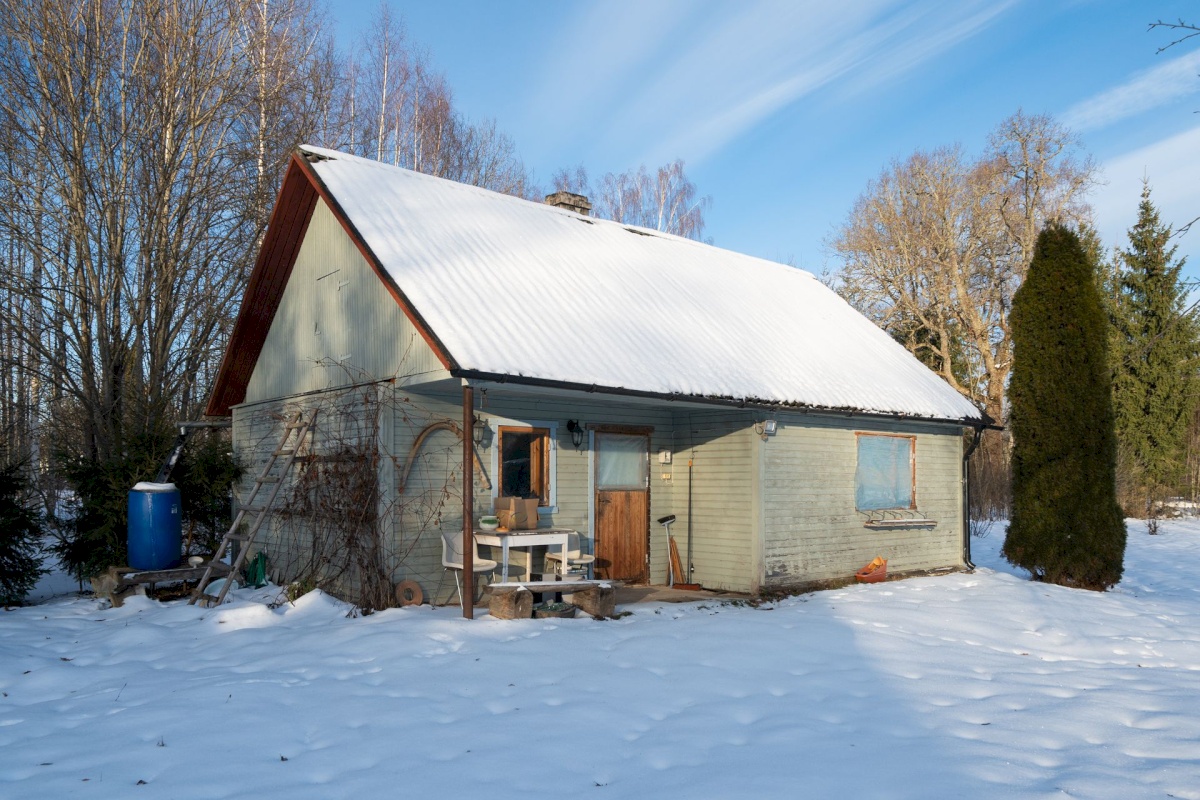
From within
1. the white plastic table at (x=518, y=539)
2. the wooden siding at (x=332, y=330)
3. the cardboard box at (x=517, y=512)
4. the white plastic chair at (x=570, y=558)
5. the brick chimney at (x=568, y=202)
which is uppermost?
the brick chimney at (x=568, y=202)

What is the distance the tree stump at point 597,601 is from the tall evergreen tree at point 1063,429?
23.7 feet

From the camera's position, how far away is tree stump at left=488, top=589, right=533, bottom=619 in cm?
854

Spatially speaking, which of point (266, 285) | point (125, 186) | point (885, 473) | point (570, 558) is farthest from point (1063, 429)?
point (125, 186)

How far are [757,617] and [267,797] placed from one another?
6.14m

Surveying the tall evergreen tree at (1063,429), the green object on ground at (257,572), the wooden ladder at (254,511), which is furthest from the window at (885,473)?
the green object on ground at (257,572)

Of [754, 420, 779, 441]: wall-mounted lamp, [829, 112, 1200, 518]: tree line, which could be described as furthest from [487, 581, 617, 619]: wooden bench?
[829, 112, 1200, 518]: tree line

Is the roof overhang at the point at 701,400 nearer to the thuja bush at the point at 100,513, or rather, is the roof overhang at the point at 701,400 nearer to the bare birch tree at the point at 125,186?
the thuja bush at the point at 100,513

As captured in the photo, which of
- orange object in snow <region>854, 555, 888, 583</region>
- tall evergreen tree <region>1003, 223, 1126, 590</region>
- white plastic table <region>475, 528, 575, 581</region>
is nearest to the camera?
white plastic table <region>475, 528, 575, 581</region>

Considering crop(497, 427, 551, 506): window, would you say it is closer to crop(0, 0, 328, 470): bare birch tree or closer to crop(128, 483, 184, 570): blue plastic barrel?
crop(128, 483, 184, 570): blue plastic barrel

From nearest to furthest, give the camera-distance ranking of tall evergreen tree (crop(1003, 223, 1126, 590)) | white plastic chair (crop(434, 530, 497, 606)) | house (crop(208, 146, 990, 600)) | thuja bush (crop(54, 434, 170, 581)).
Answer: white plastic chair (crop(434, 530, 497, 606)) < house (crop(208, 146, 990, 600)) < thuja bush (crop(54, 434, 170, 581)) < tall evergreen tree (crop(1003, 223, 1126, 590))

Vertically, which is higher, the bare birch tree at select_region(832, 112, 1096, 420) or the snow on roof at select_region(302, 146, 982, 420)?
the bare birch tree at select_region(832, 112, 1096, 420)

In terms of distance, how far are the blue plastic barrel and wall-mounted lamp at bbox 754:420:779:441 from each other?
7.50 m

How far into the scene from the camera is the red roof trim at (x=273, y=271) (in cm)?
1024

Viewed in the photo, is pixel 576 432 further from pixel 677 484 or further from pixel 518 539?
pixel 677 484
